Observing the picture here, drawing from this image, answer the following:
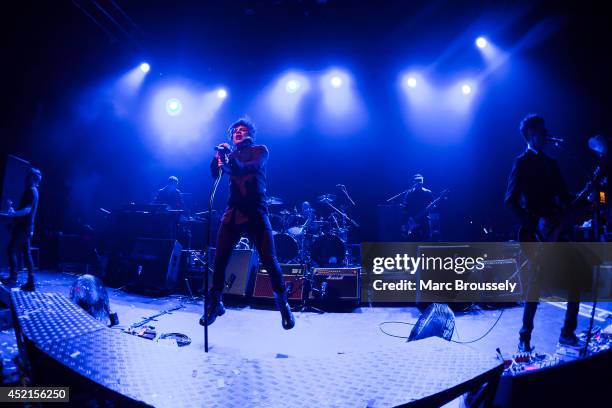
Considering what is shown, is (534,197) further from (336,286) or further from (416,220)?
(416,220)

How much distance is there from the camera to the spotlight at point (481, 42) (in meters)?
10.2

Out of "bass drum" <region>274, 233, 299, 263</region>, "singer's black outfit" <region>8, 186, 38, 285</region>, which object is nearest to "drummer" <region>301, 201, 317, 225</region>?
"bass drum" <region>274, 233, 299, 263</region>

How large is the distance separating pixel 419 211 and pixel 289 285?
418 centimetres

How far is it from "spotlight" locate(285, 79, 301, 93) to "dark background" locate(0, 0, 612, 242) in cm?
49

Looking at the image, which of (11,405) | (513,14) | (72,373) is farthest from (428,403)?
(513,14)

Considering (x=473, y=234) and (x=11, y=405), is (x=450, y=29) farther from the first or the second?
(x=11, y=405)

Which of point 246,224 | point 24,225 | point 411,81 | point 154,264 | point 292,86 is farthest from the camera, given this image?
point 292,86

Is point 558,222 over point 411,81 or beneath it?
beneath

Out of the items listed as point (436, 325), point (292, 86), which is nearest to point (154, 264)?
point (436, 325)

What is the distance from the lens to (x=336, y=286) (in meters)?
6.16

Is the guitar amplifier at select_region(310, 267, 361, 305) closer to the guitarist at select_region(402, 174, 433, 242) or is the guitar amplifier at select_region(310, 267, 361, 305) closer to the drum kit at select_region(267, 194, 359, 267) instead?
the drum kit at select_region(267, 194, 359, 267)

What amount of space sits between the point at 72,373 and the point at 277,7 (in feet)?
34.1

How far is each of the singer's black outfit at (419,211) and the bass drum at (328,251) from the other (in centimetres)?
183

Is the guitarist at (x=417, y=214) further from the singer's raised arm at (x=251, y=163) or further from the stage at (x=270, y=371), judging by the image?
the stage at (x=270, y=371)
